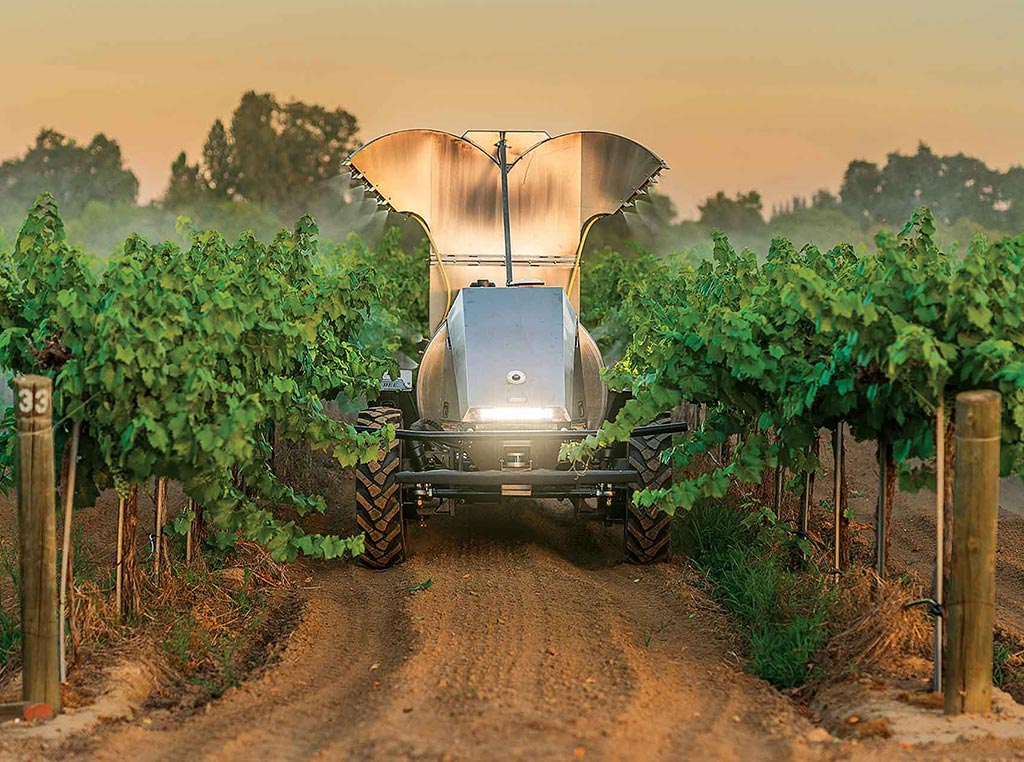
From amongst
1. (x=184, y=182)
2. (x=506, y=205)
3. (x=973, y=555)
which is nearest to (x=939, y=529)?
(x=973, y=555)

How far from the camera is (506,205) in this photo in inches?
520

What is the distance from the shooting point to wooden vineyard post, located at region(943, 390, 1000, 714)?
22.5ft

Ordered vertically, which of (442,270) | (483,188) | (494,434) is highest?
(483,188)

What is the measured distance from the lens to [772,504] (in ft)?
41.4

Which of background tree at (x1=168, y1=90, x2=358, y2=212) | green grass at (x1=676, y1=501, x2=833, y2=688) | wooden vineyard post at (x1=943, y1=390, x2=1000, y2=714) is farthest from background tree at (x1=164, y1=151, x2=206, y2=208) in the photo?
wooden vineyard post at (x1=943, y1=390, x2=1000, y2=714)

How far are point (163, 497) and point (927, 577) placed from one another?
18.2ft

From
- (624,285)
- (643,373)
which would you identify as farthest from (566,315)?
(624,285)

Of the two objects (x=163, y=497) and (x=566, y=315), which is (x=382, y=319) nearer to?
(x=566, y=315)

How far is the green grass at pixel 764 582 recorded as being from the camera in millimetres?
8227

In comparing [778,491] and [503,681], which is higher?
[778,491]

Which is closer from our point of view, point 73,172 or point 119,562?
point 119,562

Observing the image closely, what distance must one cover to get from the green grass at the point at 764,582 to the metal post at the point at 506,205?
8.45 ft

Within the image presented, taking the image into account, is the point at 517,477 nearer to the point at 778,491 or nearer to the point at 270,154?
the point at 778,491

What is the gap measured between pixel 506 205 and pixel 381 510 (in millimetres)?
3347
